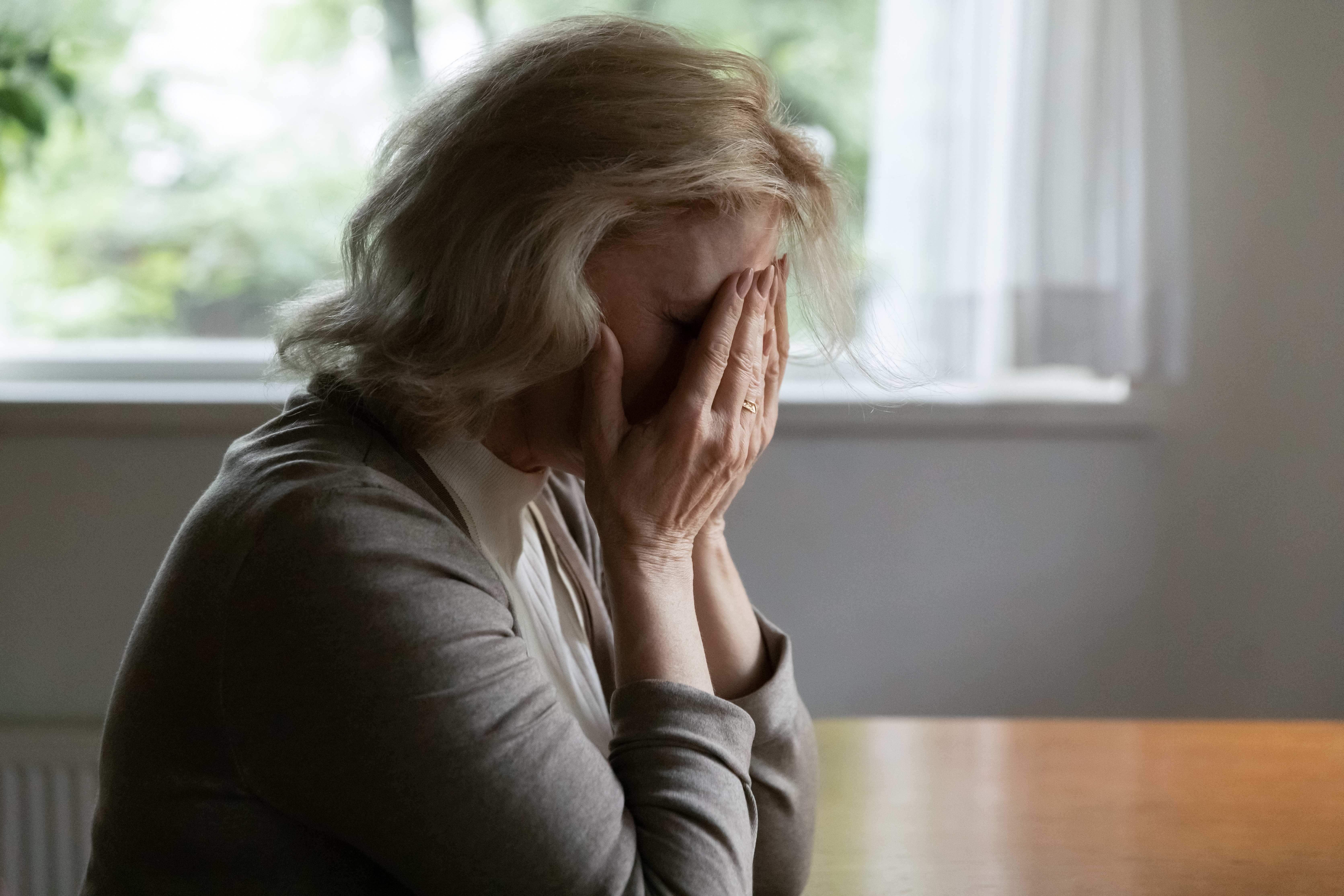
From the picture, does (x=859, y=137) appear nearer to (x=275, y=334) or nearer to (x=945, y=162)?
(x=945, y=162)

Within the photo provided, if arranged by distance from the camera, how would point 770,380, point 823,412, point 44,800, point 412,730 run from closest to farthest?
1. point 412,730
2. point 770,380
3. point 44,800
4. point 823,412

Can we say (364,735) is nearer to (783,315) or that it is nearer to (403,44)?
(783,315)

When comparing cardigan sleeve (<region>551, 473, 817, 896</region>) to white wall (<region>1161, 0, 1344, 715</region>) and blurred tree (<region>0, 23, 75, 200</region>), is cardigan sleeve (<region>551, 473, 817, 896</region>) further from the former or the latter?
blurred tree (<region>0, 23, 75, 200</region>)

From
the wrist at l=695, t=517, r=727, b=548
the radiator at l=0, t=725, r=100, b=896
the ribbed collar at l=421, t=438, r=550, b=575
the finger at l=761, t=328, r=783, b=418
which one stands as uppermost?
the finger at l=761, t=328, r=783, b=418

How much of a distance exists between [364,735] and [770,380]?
1.68 feet

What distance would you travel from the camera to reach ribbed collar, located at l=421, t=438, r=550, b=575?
0.90 metres

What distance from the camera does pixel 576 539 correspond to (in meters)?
1.18

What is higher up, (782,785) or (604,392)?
(604,392)

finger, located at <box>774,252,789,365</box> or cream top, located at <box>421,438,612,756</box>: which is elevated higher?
finger, located at <box>774,252,789,365</box>

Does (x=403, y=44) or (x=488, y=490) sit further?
(x=403, y=44)

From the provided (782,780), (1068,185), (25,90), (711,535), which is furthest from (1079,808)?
(25,90)

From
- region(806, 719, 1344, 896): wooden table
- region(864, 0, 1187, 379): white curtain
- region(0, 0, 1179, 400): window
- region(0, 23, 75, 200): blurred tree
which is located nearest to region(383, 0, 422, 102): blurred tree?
region(0, 0, 1179, 400): window

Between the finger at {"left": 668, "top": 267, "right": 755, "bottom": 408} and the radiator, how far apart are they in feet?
4.66

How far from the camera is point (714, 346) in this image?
0.92m
